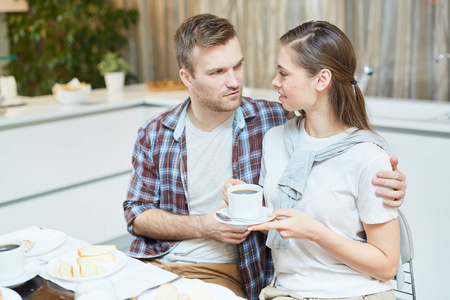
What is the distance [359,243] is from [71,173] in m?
1.89

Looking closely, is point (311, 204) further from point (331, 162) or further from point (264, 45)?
point (264, 45)

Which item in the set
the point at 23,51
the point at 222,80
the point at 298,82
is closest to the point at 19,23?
the point at 23,51

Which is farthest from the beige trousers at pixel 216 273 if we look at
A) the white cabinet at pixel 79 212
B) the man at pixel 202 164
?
the white cabinet at pixel 79 212

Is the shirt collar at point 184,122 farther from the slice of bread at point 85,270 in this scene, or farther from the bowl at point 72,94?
the bowl at point 72,94

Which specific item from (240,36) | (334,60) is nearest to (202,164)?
(334,60)

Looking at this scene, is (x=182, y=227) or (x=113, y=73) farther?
(x=113, y=73)

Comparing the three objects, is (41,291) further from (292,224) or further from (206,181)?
(206,181)

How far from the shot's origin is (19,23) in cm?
421

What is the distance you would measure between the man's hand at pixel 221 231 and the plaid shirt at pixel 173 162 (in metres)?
0.15

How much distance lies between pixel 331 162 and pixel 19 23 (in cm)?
353

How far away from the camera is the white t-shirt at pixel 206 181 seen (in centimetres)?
166

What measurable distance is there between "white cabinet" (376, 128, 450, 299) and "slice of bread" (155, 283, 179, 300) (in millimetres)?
1255

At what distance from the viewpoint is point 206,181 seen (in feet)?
5.59

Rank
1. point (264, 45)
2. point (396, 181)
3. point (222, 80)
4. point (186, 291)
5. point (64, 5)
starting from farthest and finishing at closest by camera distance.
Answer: point (64, 5), point (264, 45), point (222, 80), point (396, 181), point (186, 291)
